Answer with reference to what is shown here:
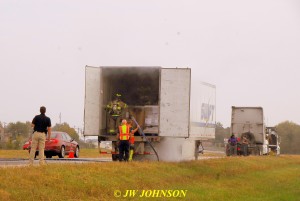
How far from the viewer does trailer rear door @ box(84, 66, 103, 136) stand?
23.5m

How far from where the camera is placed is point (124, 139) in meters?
22.4

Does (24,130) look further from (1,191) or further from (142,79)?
(1,191)

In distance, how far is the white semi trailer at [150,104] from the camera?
76.4ft

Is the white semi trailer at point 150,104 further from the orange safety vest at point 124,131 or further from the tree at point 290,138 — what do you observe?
the tree at point 290,138

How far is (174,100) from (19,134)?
182 feet

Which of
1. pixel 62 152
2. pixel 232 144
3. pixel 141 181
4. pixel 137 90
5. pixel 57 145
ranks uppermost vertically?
pixel 137 90

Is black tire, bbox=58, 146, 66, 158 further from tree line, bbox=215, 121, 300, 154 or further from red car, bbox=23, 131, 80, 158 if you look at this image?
tree line, bbox=215, 121, 300, 154

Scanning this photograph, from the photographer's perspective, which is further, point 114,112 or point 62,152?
point 62,152

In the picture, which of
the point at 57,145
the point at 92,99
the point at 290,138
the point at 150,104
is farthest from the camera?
the point at 290,138

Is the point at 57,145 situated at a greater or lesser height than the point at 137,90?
lesser

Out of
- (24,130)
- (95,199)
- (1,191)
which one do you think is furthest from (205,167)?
(24,130)

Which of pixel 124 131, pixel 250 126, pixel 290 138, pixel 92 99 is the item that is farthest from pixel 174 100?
pixel 290 138

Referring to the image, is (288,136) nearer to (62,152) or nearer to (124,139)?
(62,152)

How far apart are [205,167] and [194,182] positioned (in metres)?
5.18
